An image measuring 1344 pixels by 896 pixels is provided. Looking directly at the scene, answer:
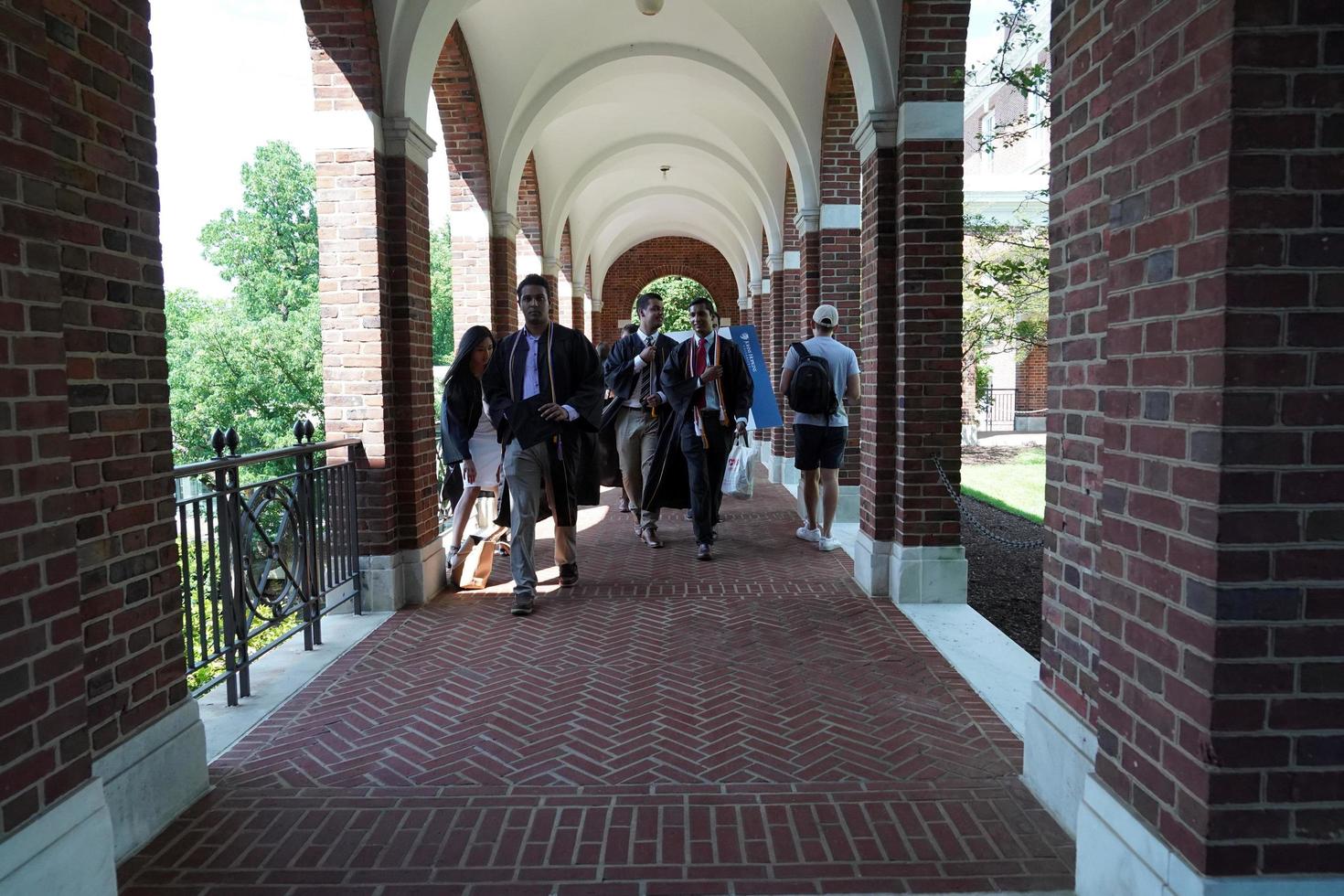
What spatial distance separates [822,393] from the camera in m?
6.71

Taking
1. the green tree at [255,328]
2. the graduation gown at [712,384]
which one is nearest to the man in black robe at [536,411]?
the graduation gown at [712,384]

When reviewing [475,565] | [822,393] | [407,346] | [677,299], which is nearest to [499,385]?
[407,346]

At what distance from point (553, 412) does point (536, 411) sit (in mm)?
124

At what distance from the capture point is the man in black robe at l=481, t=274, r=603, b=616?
5.34 metres

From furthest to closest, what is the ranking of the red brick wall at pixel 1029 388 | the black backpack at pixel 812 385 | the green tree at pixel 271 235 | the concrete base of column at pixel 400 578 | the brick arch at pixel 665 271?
the green tree at pixel 271 235 < the brick arch at pixel 665 271 < the red brick wall at pixel 1029 388 < the black backpack at pixel 812 385 < the concrete base of column at pixel 400 578

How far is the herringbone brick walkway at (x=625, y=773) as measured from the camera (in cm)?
252

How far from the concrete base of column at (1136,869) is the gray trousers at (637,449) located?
17.2ft

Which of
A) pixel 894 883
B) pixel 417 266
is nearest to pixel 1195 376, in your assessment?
pixel 894 883

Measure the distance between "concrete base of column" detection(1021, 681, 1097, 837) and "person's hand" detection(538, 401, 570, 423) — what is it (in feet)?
10.6

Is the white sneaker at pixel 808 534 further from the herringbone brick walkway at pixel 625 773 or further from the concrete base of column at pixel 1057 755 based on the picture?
the concrete base of column at pixel 1057 755

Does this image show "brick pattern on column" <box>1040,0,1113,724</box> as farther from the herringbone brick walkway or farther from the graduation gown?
the graduation gown

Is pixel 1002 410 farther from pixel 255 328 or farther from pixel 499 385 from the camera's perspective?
pixel 255 328

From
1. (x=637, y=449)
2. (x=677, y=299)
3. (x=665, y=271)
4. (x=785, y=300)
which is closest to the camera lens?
(x=637, y=449)

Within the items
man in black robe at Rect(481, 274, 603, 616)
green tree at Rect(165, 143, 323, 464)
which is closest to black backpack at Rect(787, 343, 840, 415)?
man in black robe at Rect(481, 274, 603, 616)
